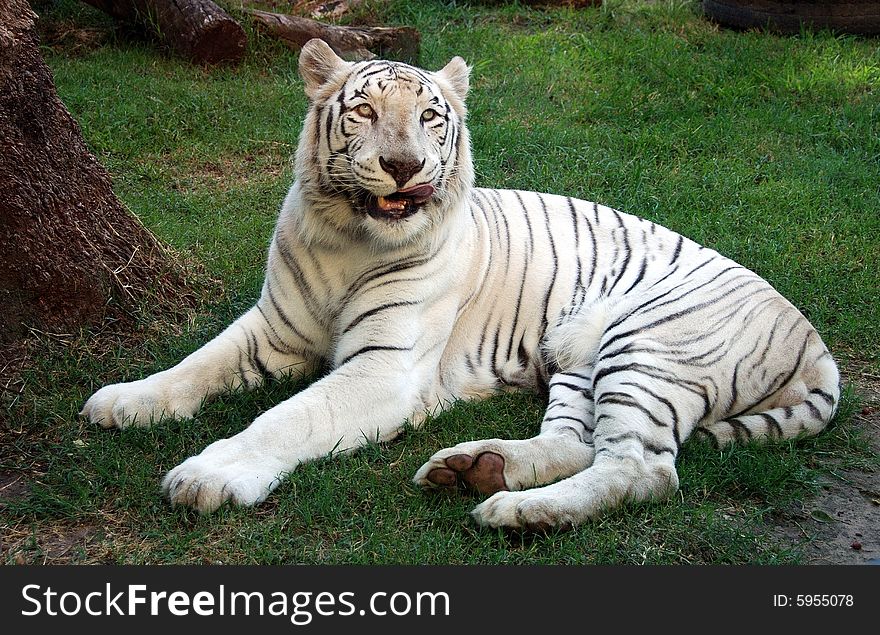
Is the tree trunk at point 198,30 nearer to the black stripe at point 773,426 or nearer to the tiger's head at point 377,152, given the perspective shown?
the tiger's head at point 377,152

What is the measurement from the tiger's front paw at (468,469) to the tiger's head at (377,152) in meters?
0.83

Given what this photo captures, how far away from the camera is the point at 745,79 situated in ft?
23.7

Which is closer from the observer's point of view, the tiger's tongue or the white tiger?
the white tiger

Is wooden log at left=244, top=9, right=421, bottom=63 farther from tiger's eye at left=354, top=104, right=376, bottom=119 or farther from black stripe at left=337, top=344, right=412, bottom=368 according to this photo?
black stripe at left=337, top=344, right=412, bottom=368

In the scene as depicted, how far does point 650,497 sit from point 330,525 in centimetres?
98

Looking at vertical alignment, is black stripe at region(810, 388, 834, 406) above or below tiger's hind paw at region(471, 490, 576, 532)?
above

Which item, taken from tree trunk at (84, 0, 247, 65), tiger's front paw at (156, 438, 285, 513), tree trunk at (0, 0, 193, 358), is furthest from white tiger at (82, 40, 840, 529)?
tree trunk at (84, 0, 247, 65)

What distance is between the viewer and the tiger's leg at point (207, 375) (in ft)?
10.9

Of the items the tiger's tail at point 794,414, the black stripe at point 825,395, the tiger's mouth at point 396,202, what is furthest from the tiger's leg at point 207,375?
the black stripe at point 825,395

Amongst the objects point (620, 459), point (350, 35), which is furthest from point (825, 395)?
point (350, 35)

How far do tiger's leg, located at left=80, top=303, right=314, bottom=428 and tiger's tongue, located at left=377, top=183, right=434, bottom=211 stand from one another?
0.69 metres

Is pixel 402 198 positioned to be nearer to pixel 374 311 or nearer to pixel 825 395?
pixel 374 311

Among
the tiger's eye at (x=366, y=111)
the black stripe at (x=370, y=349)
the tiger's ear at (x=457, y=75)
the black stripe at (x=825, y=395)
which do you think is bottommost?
the black stripe at (x=825, y=395)

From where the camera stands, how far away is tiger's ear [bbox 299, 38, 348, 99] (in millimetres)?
3477
